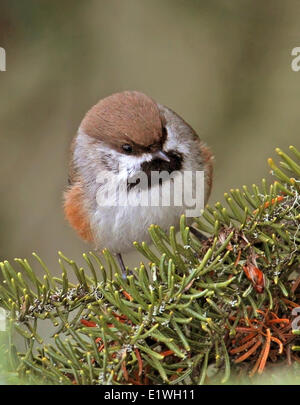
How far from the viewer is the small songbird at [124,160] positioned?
2.19 metres

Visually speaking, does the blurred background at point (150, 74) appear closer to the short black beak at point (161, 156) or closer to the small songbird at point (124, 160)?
the small songbird at point (124, 160)

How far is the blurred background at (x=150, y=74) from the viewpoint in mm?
2979

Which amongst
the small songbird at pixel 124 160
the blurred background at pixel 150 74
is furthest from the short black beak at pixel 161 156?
the blurred background at pixel 150 74

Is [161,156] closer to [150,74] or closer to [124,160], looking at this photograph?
[124,160]

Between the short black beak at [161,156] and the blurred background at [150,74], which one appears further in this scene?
the blurred background at [150,74]

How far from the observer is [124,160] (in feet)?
7.36

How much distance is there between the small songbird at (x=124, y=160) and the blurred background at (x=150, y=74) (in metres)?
0.65

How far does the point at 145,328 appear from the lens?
132cm

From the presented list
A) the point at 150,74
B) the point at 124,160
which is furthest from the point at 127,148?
the point at 150,74

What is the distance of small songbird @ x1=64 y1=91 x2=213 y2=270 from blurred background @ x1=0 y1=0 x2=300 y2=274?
65cm

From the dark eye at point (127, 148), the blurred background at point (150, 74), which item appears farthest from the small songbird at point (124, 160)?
the blurred background at point (150, 74)

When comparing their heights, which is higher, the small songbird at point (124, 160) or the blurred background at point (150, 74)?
the blurred background at point (150, 74)

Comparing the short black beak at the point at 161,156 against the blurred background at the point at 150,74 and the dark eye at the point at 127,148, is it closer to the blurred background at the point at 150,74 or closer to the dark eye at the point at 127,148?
the dark eye at the point at 127,148
